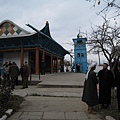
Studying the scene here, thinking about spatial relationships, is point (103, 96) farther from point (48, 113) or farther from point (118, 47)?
point (118, 47)

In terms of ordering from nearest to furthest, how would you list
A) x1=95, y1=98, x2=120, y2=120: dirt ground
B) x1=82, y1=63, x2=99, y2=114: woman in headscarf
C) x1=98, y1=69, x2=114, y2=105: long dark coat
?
x1=95, y1=98, x2=120, y2=120: dirt ground
x1=82, y1=63, x2=99, y2=114: woman in headscarf
x1=98, y1=69, x2=114, y2=105: long dark coat

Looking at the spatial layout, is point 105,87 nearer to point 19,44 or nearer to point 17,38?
→ point 17,38

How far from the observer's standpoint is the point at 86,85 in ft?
16.8

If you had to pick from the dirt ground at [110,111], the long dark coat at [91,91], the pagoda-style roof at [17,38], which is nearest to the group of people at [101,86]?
the long dark coat at [91,91]

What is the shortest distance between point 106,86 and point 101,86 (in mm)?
197

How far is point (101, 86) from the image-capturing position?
5.73 m

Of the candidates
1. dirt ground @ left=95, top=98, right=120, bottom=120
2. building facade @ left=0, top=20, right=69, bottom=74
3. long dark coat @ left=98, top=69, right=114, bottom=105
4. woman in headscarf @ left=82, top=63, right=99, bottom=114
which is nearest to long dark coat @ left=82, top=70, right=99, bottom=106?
woman in headscarf @ left=82, top=63, right=99, bottom=114

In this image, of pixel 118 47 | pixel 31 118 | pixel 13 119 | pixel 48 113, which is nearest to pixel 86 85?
pixel 48 113

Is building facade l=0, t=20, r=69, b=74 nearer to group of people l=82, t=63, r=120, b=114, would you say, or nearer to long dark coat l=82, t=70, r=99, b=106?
group of people l=82, t=63, r=120, b=114

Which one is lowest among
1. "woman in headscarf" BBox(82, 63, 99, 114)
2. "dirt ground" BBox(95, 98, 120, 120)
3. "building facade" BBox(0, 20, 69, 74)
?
"dirt ground" BBox(95, 98, 120, 120)

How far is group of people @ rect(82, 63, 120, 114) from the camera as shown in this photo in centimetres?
495

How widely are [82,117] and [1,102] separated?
8.20ft

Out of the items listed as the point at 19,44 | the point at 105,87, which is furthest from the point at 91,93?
the point at 19,44

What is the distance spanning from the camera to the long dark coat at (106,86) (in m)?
5.52
